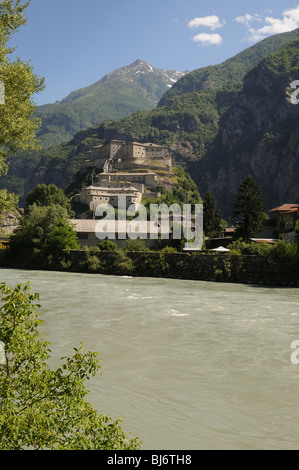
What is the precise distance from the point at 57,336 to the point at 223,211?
18732cm

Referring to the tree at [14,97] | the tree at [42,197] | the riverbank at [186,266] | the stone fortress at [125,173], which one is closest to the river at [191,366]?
the tree at [14,97]

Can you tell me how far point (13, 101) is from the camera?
54.6ft

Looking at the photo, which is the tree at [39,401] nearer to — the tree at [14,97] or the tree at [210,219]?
the tree at [14,97]

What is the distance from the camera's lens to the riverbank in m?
40.9

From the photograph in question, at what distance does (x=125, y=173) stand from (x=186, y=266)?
10912 cm

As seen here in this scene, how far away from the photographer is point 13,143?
17641mm

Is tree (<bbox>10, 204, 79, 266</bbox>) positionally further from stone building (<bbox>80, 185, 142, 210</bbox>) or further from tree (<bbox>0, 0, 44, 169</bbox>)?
stone building (<bbox>80, 185, 142, 210</bbox>)

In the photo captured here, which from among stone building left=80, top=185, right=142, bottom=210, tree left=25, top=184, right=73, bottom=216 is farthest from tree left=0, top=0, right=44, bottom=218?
stone building left=80, top=185, right=142, bottom=210

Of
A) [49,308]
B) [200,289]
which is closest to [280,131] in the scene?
[200,289]

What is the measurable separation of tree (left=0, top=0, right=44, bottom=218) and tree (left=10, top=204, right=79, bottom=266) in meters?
39.7

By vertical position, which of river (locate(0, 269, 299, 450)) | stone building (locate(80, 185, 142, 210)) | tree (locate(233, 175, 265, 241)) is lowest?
river (locate(0, 269, 299, 450))

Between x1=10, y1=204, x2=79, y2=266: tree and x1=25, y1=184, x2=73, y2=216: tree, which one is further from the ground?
x1=25, y1=184, x2=73, y2=216: tree

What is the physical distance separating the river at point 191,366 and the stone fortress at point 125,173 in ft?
336

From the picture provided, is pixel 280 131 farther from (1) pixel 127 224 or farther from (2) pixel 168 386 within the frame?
(2) pixel 168 386
